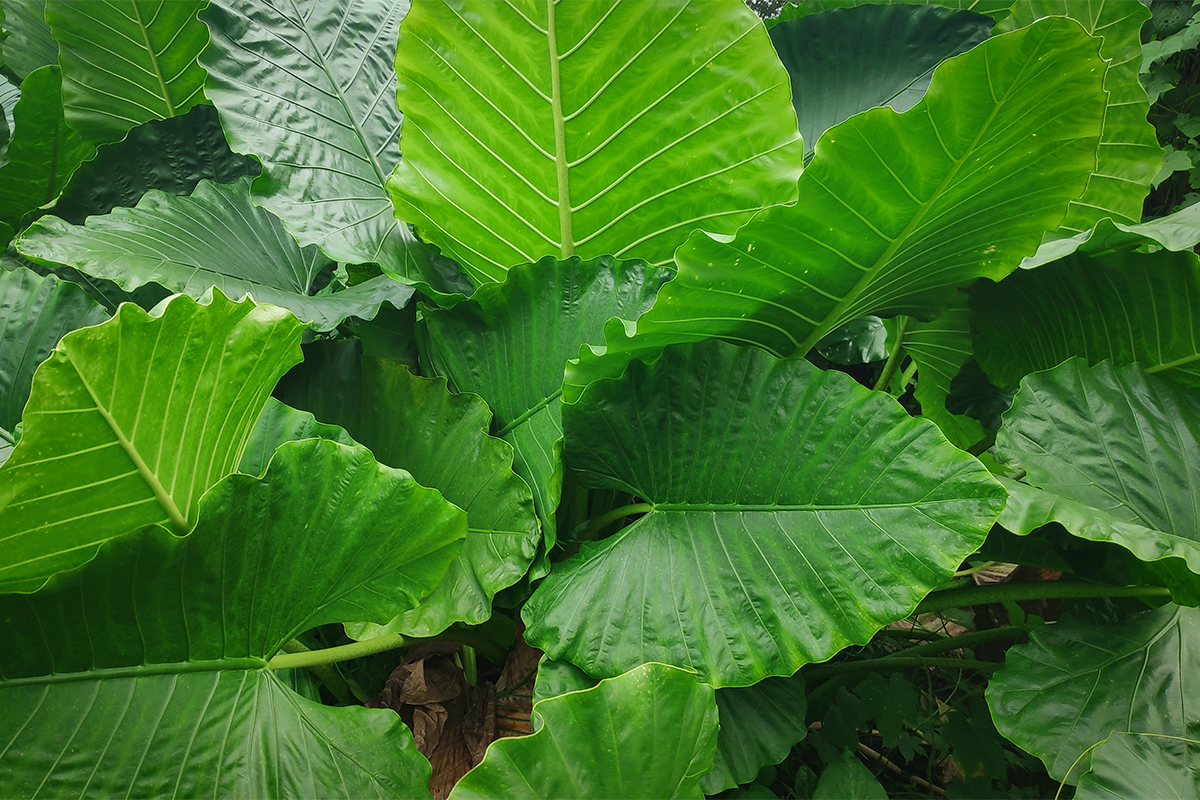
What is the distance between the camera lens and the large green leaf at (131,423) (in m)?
0.49

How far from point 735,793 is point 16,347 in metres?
1.03

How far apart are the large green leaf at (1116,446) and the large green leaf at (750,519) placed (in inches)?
7.7

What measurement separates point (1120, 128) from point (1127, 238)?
0.41 metres

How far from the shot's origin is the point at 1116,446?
0.77 m

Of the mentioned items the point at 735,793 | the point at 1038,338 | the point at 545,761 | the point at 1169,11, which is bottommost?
the point at 735,793

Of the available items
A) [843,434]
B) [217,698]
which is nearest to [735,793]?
[843,434]

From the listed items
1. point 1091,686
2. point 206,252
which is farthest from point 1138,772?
point 206,252

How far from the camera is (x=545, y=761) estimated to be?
0.53 m

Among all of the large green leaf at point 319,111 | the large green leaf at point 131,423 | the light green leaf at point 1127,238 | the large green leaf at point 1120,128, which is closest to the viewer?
the large green leaf at point 131,423

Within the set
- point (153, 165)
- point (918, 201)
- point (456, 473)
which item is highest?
point (153, 165)

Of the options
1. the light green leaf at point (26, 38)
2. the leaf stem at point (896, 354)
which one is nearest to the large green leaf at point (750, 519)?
the leaf stem at point (896, 354)

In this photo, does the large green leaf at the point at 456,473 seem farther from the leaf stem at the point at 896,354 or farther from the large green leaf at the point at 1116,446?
the leaf stem at the point at 896,354

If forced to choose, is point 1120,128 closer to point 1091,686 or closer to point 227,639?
point 1091,686

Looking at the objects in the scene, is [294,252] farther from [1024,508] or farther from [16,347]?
[1024,508]
